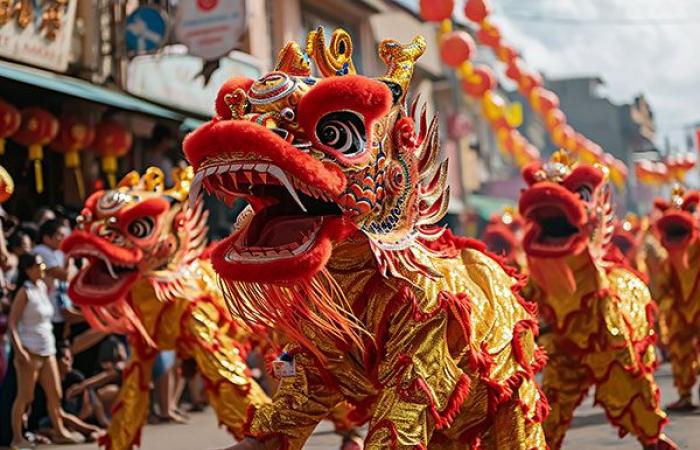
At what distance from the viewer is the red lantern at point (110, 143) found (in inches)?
437

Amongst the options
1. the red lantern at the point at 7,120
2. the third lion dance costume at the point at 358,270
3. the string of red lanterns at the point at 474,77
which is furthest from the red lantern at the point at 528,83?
the third lion dance costume at the point at 358,270

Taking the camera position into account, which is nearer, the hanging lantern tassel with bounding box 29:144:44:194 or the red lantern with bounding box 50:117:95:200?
the hanging lantern tassel with bounding box 29:144:44:194

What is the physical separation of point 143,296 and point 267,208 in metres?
3.15

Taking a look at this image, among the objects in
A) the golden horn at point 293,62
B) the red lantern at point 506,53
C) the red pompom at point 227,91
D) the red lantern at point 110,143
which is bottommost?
the red lantern at point 110,143

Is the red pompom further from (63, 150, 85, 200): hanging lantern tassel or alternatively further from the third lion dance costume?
(63, 150, 85, 200): hanging lantern tassel

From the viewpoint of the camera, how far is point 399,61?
3561mm

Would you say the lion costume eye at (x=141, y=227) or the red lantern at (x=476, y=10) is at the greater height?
the red lantern at (x=476, y=10)

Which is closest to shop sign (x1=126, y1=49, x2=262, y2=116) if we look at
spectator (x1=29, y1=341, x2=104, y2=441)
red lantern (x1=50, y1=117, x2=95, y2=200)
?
red lantern (x1=50, y1=117, x2=95, y2=200)

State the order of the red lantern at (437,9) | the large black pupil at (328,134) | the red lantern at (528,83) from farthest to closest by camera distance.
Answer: the red lantern at (528,83) → the red lantern at (437,9) → the large black pupil at (328,134)

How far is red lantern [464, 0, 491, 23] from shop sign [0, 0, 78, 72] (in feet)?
16.8

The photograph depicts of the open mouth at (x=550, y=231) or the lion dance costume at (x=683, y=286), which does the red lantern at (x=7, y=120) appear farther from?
the lion dance costume at (x=683, y=286)

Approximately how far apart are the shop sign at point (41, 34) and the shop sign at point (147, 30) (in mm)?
760

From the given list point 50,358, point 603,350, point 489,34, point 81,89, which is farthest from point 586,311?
point 489,34

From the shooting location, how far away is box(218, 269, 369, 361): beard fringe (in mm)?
3277
